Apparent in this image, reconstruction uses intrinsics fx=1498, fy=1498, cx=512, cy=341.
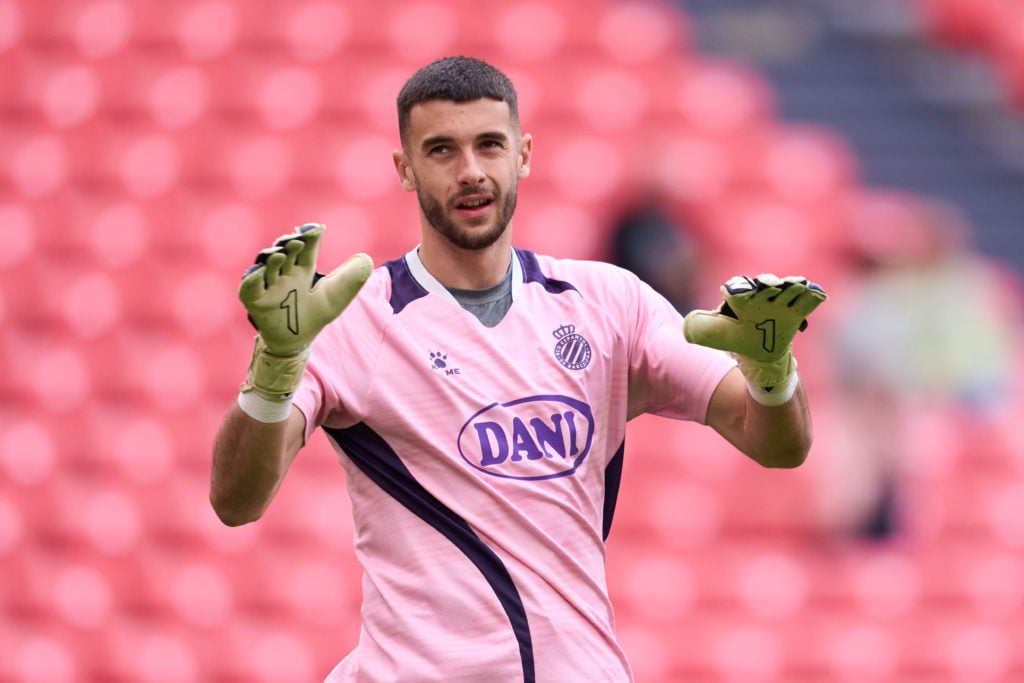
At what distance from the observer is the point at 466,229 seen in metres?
2.45

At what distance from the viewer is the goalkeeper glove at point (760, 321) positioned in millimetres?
2223

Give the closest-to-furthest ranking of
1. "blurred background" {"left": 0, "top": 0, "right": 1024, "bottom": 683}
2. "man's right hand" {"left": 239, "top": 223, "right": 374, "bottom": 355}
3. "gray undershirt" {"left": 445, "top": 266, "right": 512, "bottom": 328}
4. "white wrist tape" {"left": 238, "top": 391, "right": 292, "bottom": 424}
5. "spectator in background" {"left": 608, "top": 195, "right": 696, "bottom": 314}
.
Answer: "man's right hand" {"left": 239, "top": 223, "right": 374, "bottom": 355} → "white wrist tape" {"left": 238, "top": 391, "right": 292, "bottom": 424} → "gray undershirt" {"left": 445, "top": 266, "right": 512, "bottom": 328} → "spectator in background" {"left": 608, "top": 195, "right": 696, "bottom": 314} → "blurred background" {"left": 0, "top": 0, "right": 1024, "bottom": 683}

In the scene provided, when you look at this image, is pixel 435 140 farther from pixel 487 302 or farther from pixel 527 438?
pixel 527 438

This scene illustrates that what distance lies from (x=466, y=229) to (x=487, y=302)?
0.14 meters

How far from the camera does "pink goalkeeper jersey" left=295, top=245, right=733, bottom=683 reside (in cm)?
234

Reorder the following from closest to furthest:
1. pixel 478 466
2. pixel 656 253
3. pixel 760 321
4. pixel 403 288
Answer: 1. pixel 760 321
2. pixel 478 466
3. pixel 403 288
4. pixel 656 253

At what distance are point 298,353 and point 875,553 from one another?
452cm

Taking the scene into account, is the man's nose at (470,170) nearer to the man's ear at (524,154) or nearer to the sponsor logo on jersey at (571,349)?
the man's ear at (524,154)

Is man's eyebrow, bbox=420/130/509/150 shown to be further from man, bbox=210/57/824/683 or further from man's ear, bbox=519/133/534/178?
man's ear, bbox=519/133/534/178

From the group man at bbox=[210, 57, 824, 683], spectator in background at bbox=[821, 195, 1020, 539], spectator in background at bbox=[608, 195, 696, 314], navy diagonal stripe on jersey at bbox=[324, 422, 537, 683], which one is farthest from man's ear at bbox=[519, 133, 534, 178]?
spectator in background at bbox=[821, 195, 1020, 539]

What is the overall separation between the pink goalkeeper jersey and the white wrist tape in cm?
6

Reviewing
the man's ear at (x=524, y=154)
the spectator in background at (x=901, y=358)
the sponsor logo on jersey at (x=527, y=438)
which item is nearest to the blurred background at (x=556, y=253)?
the spectator in background at (x=901, y=358)

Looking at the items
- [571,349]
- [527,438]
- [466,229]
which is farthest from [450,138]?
[527,438]

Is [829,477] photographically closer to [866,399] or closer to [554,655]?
[866,399]
